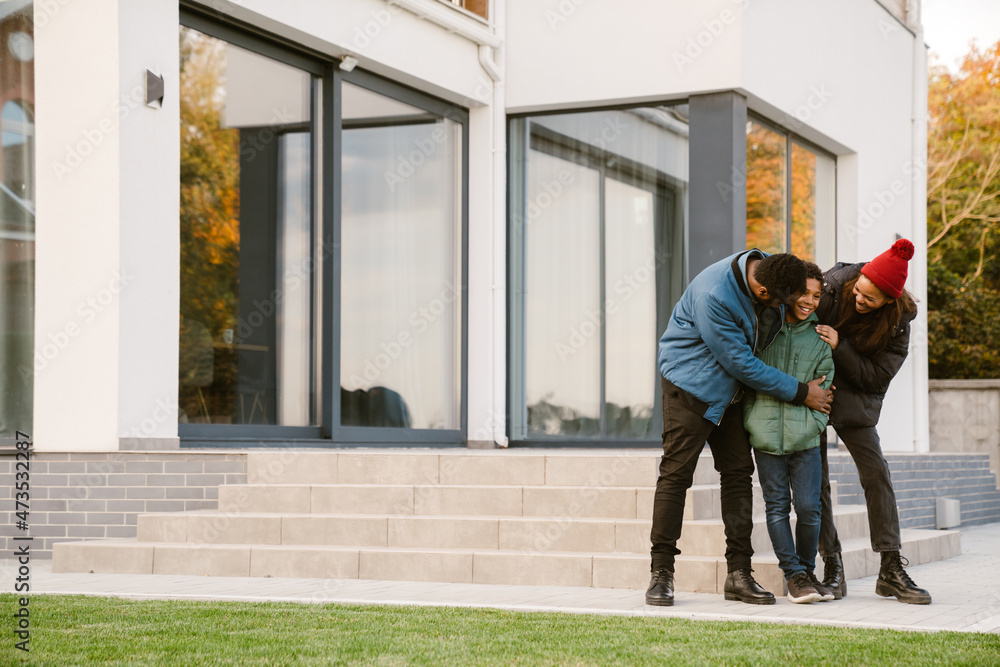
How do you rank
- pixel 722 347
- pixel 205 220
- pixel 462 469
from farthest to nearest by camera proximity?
pixel 205 220
pixel 462 469
pixel 722 347

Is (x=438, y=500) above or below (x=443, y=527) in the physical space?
above

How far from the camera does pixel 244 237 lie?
8.65 meters

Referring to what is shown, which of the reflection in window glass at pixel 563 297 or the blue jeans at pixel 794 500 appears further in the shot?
the reflection in window glass at pixel 563 297

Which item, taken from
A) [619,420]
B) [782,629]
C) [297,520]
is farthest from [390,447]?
[782,629]

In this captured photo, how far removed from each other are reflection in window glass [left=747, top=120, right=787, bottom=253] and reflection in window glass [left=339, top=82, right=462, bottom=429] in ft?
8.69

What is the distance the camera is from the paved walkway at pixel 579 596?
4.93 meters

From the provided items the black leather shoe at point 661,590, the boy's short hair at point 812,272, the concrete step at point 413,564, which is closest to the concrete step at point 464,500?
the concrete step at point 413,564

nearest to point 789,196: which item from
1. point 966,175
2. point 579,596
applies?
point 579,596

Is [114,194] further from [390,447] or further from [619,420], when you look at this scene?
[619,420]

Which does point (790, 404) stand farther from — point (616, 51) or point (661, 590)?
point (616, 51)

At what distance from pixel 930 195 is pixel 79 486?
1876 centimetres

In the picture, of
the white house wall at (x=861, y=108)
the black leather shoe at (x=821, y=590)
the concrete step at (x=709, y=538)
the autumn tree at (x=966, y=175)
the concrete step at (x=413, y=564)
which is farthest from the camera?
the autumn tree at (x=966, y=175)

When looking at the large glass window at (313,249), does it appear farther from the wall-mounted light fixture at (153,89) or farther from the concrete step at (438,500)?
the concrete step at (438,500)

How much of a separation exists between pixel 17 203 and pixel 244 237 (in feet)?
5.48
